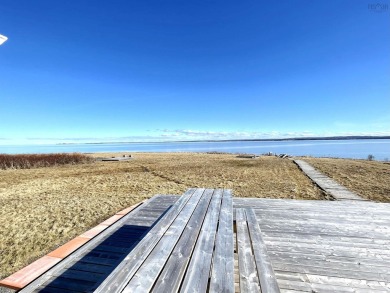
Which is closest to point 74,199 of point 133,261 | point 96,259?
point 96,259

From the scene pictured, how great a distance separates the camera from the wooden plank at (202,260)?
1.34 m

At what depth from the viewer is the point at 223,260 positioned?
1.63m

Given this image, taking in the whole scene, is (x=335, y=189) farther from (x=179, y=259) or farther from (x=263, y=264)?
(x=179, y=259)

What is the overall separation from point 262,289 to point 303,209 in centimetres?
329

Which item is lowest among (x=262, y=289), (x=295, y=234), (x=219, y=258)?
(x=295, y=234)

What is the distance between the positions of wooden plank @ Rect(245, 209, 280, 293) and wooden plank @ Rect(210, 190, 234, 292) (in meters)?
0.28

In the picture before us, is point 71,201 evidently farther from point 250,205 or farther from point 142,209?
point 250,205

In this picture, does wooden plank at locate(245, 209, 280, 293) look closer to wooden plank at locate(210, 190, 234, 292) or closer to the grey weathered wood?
wooden plank at locate(210, 190, 234, 292)

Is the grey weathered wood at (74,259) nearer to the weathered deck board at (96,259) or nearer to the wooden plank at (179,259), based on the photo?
the weathered deck board at (96,259)

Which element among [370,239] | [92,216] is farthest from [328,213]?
[92,216]

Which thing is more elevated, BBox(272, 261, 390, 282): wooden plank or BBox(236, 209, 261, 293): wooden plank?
BBox(236, 209, 261, 293): wooden plank

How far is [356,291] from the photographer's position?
2080mm

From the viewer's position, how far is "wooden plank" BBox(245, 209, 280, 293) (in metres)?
1.54

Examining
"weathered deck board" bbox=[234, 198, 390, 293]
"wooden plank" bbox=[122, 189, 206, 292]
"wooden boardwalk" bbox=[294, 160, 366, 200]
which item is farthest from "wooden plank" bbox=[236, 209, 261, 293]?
"wooden boardwalk" bbox=[294, 160, 366, 200]
